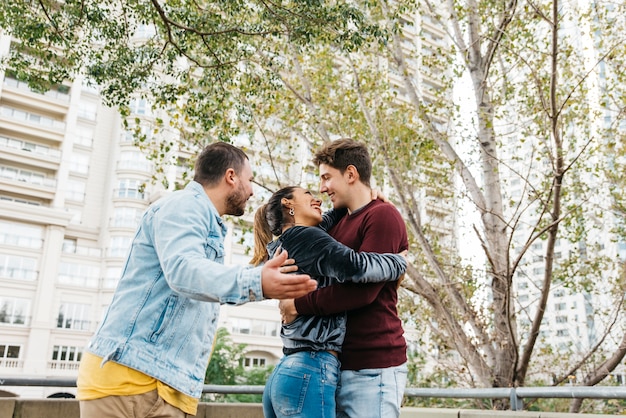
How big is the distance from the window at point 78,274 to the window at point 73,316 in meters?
1.57

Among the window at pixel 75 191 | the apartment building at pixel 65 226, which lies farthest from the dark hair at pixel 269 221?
the window at pixel 75 191

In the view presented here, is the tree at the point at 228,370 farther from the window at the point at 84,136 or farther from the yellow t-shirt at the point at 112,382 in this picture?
the yellow t-shirt at the point at 112,382

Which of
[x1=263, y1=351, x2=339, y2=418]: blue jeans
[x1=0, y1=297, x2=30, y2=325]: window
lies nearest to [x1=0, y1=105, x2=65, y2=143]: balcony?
[x1=0, y1=297, x2=30, y2=325]: window

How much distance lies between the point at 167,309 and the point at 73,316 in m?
39.3

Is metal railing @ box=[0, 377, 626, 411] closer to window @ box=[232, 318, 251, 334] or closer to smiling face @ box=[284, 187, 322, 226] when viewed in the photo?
smiling face @ box=[284, 187, 322, 226]

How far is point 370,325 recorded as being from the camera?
228 centimetres

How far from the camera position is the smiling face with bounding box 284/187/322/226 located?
245 cm

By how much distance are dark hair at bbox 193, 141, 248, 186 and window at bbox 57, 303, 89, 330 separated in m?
39.0

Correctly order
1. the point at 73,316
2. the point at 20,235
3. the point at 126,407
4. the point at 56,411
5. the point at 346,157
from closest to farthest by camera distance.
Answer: the point at 126,407 → the point at 346,157 → the point at 56,411 → the point at 20,235 → the point at 73,316

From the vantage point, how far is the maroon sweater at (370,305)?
219 cm

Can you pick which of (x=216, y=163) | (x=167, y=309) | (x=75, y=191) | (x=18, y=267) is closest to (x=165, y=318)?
(x=167, y=309)

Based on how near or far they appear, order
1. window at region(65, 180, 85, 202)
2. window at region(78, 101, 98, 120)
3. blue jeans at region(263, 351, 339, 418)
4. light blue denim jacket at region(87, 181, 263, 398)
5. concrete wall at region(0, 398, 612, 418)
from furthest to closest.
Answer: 1. window at region(78, 101, 98, 120)
2. window at region(65, 180, 85, 202)
3. concrete wall at region(0, 398, 612, 418)
4. blue jeans at region(263, 351, 339, 418)
5. light blue denim jacket at region(87, 181, 263, 398)

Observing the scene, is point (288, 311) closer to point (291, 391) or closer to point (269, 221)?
point (291, 391)

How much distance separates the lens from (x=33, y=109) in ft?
131
